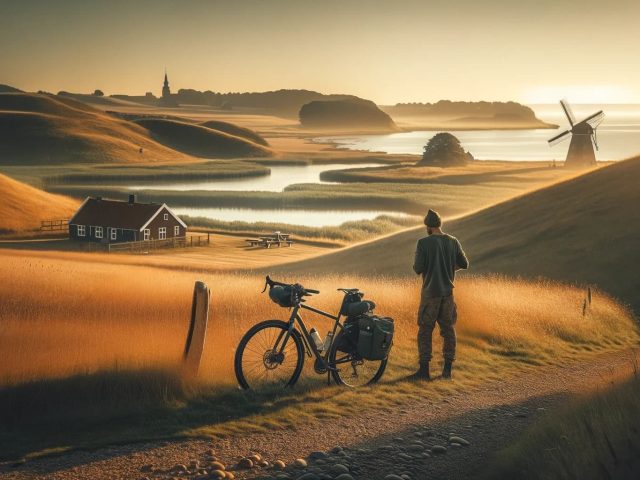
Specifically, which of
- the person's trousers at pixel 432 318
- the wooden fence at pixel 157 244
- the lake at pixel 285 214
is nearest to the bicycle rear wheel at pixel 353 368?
the person's trousers at pixel 432 318

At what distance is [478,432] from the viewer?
38.2ft

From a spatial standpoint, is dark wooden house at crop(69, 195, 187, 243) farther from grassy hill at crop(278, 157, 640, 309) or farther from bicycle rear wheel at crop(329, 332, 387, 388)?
bicycle rear wheel at crop(329, 332, 387, 388)

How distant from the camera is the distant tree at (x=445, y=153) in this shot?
16612cm

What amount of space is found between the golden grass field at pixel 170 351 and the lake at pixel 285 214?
240 ft

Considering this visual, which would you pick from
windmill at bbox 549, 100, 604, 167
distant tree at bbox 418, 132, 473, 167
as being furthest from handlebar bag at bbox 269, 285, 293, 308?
distant tree at bbox 418, 132, 473, 167

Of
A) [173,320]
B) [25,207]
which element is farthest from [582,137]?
[173,320]

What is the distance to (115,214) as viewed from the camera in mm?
75312

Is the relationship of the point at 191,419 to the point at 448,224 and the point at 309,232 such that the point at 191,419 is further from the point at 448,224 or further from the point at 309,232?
the point at 309,232

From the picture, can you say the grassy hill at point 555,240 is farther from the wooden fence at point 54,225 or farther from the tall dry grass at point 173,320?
the wooden fence at point 54,225

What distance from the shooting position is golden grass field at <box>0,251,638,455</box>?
11.7 meters

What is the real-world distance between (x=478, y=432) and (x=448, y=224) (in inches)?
1633

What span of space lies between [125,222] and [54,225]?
1168 cm

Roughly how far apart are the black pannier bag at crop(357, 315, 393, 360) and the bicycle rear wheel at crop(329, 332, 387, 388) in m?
0.26

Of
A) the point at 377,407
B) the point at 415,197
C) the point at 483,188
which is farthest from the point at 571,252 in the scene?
the point at 483,188
